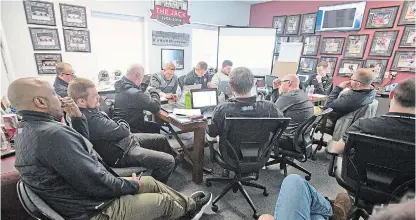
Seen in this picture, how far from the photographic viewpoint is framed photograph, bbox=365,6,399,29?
3912 mm

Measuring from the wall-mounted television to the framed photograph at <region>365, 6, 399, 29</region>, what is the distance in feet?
0.50

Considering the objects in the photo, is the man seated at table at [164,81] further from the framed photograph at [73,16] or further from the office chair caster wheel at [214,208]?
the office chair caster wheel at [214,208]

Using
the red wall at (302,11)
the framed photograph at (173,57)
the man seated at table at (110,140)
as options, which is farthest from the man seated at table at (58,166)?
the red wall at (302,11)

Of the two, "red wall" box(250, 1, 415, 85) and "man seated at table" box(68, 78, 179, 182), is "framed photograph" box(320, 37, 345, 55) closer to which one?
"red wall" box(250, 1, 415, 85)

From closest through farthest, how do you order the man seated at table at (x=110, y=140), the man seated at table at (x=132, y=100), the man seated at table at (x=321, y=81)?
the man seated at table at (x=110, y=140)
the man seated at table at (x=132, y=100)
the man seated at table at (x=321, y=81)

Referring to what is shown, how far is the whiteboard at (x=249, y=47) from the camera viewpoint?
5102mm

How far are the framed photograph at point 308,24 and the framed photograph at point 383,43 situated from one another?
1.27m

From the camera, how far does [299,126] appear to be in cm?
207

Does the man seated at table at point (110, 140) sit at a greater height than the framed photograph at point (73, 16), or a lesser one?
lesser

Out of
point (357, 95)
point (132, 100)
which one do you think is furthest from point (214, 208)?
point (357, 95)

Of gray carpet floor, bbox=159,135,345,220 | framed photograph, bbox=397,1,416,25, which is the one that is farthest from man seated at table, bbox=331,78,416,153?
framed photograph, bbox=397,1,416,25

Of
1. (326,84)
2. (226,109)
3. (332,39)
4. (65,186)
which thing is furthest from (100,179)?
(332,39)

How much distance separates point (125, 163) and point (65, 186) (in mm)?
675

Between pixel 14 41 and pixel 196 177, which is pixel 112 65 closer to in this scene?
pixel 14 41
